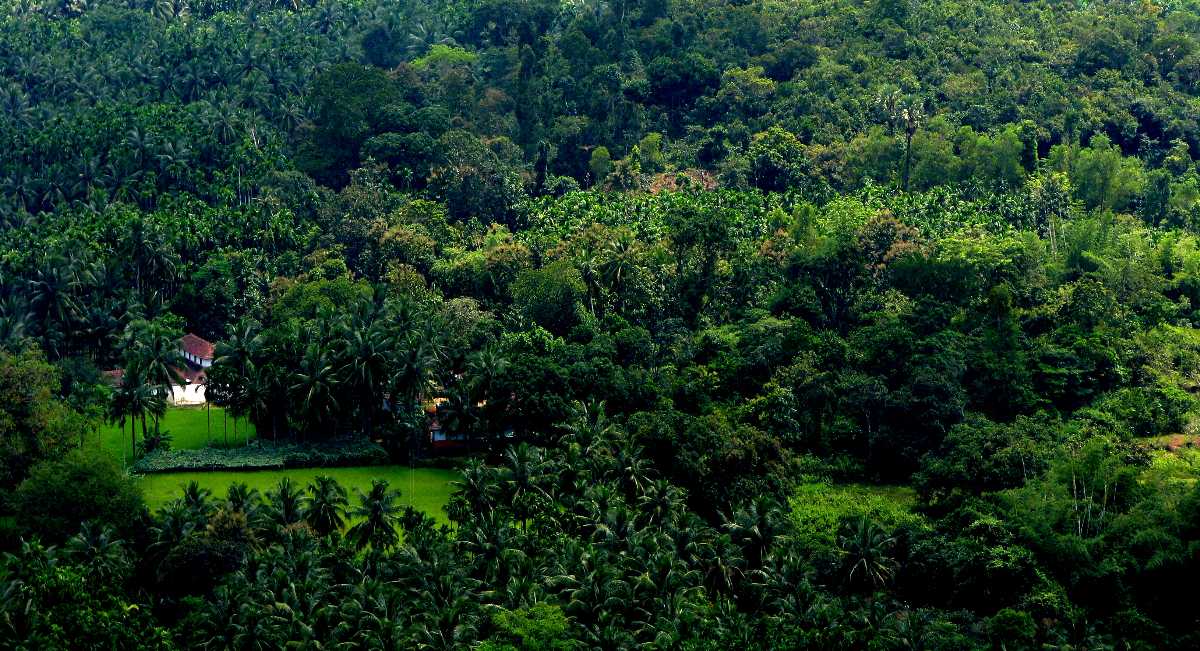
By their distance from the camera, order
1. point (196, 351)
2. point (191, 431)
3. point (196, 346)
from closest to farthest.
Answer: point (191, 431) → point (196, 351) → point (196, 346)

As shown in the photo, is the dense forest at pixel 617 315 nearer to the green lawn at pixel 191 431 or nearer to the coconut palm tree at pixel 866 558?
the coconut palm tree at pixel 866 558

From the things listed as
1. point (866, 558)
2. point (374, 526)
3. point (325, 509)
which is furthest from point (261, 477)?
point (866, 558)

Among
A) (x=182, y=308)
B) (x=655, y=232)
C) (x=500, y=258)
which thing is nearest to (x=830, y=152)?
(x=655, y=232)

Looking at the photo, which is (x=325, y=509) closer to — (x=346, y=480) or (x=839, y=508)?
(x=346, y=480)

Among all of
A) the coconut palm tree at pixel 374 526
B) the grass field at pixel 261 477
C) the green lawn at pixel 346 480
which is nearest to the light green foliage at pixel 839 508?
the grass field at pixel 261 477

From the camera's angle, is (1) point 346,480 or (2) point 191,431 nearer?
(1) point 346,480

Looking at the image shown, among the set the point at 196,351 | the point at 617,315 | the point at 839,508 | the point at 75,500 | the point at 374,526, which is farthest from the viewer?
A: the point at 196,351

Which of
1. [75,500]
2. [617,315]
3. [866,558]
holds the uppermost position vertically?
[617,315]

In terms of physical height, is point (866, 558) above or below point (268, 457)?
below
